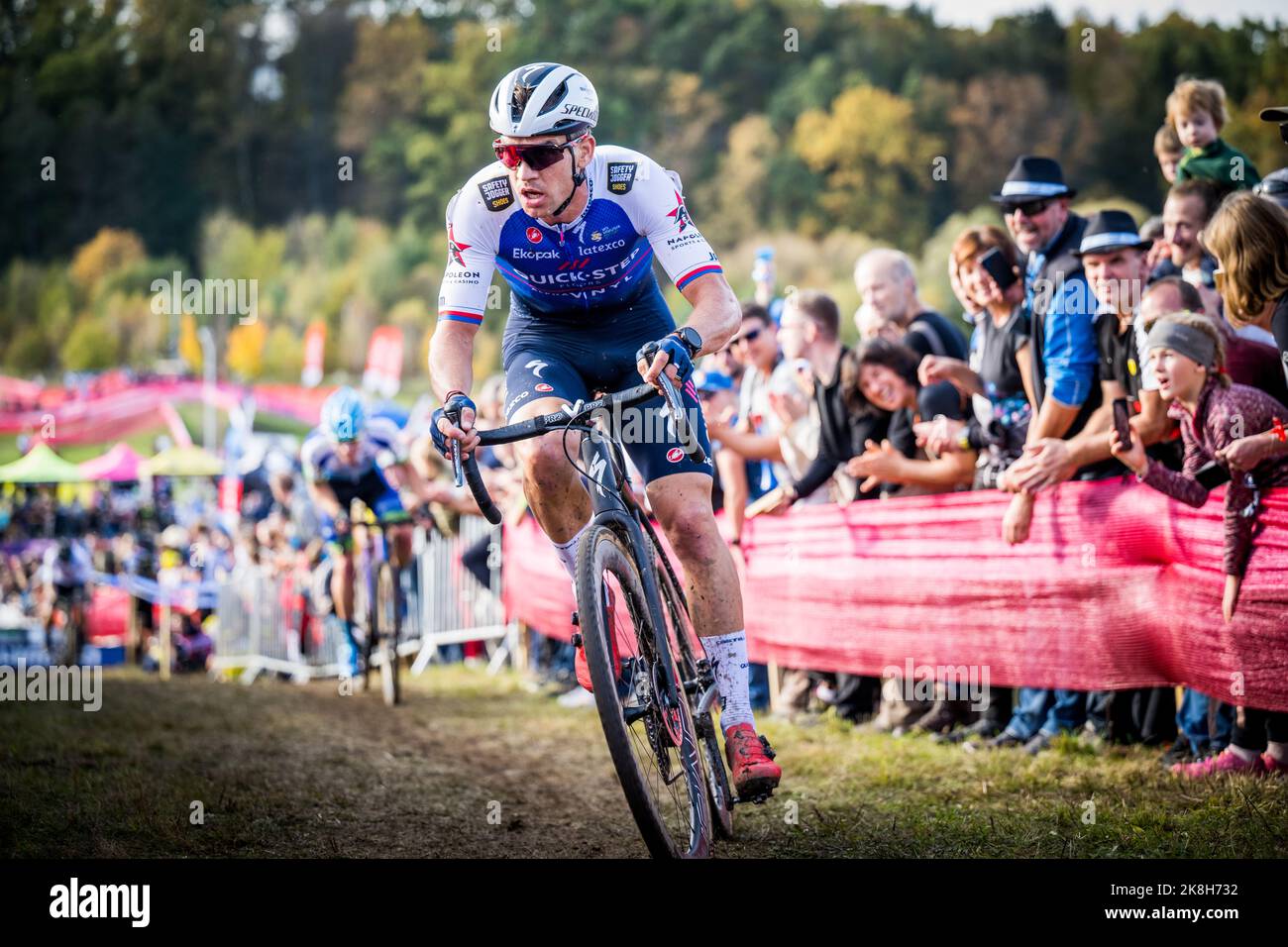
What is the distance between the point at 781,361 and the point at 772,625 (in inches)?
68.2

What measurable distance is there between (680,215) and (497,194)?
661 mm

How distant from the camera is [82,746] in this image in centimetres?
795

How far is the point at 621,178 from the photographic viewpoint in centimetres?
539

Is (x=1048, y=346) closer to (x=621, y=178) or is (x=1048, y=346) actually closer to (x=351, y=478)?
(x=621, y=178)

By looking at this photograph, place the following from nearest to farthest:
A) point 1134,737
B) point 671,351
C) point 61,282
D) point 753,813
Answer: point 671,351, point 753,813, point 1134,737, point 61,282

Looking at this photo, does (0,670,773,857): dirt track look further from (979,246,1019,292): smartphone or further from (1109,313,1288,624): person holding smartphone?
(979,246,1019,292): smartphone

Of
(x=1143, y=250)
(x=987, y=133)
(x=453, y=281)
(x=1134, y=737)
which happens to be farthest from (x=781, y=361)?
(x=987, y=133)

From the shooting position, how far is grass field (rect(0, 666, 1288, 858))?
5227 mm

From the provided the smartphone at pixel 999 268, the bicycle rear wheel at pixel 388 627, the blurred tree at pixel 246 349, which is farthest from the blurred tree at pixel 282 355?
the smartphone at pixel 999 268

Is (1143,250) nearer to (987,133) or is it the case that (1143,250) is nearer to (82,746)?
(82,746)

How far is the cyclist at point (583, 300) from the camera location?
16.8ft

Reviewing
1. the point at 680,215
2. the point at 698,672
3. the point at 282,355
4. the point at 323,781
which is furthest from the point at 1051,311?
the point at 282,355

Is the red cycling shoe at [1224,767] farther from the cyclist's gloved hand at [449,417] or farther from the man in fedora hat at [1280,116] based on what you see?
the cyclist's gloved hand at [449,417]
